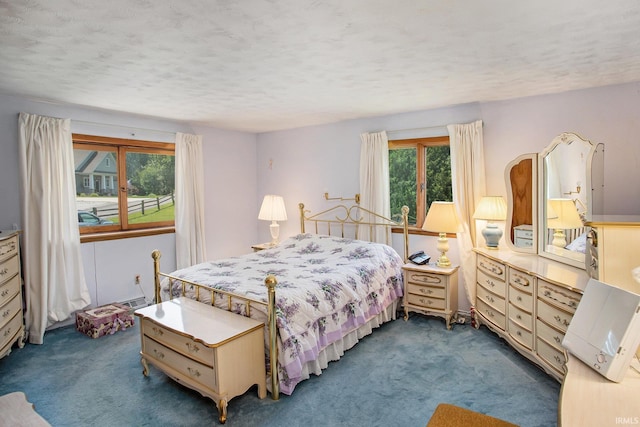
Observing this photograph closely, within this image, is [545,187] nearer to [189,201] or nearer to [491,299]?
[491,299]

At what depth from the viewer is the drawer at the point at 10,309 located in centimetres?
296

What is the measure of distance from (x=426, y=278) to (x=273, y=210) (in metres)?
2.31

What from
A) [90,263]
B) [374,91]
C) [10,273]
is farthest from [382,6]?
[90,263]

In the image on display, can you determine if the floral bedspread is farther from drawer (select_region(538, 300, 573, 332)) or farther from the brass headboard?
drawer (select_region(538, 300, 573, 332))

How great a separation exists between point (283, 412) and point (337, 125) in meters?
3.55

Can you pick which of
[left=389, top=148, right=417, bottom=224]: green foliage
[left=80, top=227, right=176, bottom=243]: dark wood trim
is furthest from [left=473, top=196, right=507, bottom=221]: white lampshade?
[left=80, top=227, right=176, bottom=243]: dark wood trim

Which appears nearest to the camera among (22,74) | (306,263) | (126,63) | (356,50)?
(356,50)

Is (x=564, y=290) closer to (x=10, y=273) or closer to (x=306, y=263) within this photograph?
(x=306, y=263)

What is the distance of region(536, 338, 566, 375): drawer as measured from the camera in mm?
2457

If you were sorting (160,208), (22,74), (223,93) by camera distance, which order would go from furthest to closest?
(160,208)
(223,93)
(22,74)

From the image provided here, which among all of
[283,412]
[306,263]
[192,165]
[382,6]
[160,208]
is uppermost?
[382,6]

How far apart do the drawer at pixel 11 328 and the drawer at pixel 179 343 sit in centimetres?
120

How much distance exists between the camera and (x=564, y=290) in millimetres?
2438

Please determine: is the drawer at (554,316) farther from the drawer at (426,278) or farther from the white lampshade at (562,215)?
the drawer at (426,278)
